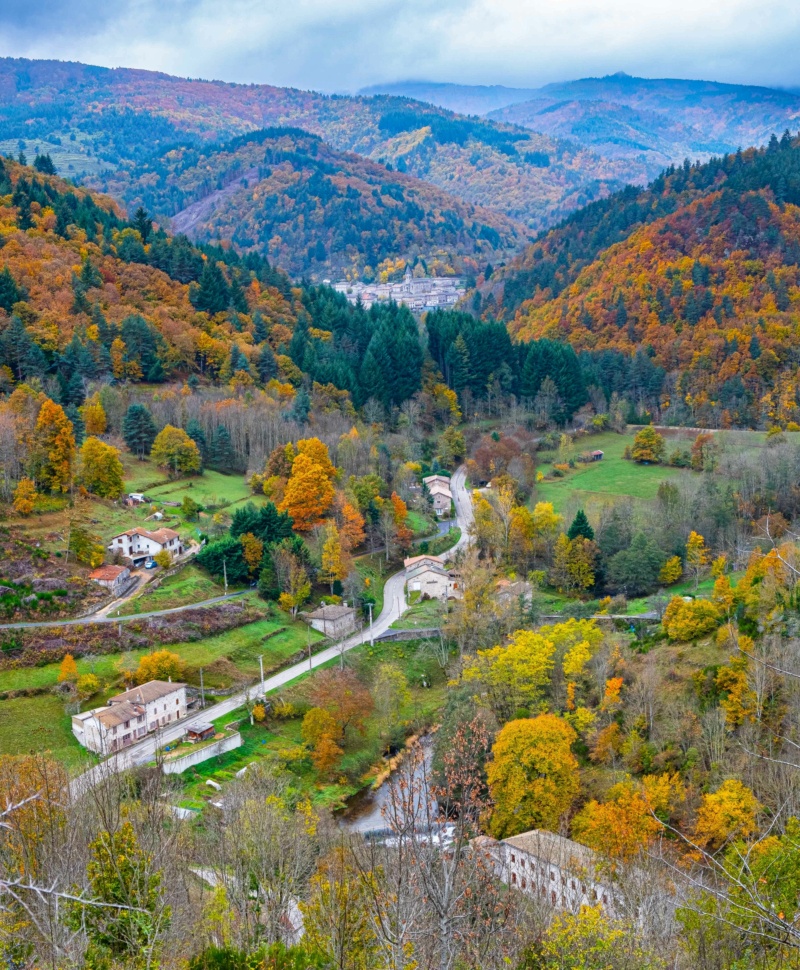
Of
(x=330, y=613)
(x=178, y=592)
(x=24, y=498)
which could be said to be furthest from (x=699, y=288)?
(x=24, y=498)

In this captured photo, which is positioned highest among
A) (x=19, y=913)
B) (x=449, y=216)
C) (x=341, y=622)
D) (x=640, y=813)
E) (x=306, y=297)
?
(x=449, y=216)

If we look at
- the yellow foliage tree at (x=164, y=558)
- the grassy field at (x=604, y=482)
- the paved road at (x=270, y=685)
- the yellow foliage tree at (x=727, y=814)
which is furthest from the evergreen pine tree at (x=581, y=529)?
the yellow foliage tree at (x=727, y=814)

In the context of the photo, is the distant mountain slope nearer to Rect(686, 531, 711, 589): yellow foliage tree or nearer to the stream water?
Rect(686, 531, 711, 589): yellow foliage tree

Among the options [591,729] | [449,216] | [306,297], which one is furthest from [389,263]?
[591,729]

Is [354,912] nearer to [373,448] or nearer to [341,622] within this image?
[341,622]

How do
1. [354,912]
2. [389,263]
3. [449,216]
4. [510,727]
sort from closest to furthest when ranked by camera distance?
1. [354,912]
2. [510,727]
3. [389,263]
4. [449,216]

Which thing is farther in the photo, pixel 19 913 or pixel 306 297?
pixel 306 297
